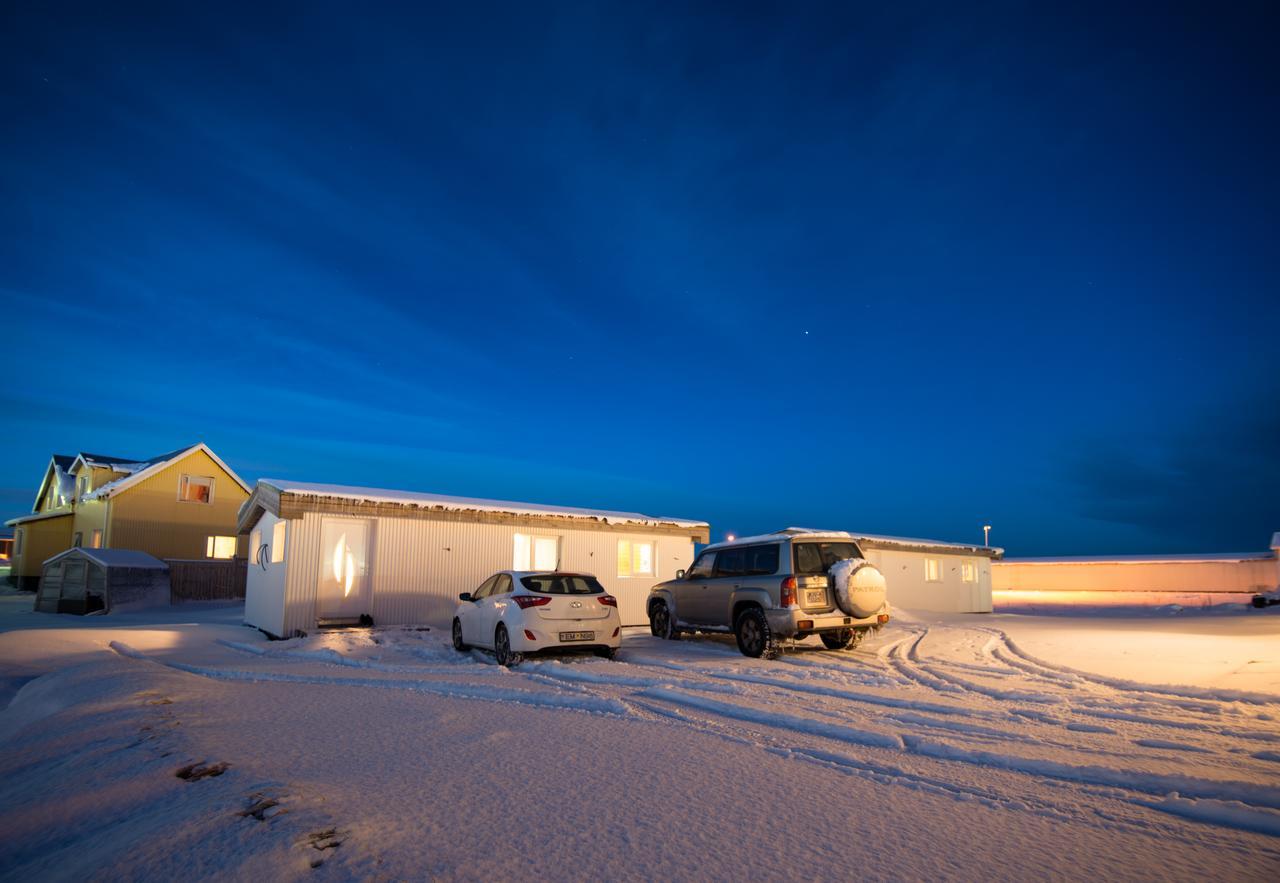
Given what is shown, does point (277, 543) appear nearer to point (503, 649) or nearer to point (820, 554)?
point (503, 649)

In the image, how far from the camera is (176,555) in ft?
108

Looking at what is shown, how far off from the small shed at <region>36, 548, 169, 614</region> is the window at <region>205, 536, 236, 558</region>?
8120 mm

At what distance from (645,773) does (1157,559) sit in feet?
163

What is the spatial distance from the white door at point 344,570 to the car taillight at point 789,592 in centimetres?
890

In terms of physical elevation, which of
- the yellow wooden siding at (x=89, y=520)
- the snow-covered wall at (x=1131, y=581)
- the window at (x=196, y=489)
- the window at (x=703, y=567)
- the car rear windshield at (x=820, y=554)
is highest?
the window at (x=196, y=489)

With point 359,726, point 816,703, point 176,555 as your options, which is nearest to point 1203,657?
point 816,703

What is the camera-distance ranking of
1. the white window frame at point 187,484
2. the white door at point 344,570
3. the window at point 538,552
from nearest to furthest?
the white door at point 344,570, the window at point 538,552, the white window frame at point 187,484

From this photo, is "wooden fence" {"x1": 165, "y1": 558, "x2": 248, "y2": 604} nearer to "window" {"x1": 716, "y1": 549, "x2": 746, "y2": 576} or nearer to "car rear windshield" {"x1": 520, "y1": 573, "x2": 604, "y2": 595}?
"car rear windshield" {"x1": 520, "y1": 573, "x2": 604, "y2": 595}

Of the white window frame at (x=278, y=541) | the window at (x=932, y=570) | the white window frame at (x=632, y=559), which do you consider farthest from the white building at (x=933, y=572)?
the white window frame at (x=278, y=541)

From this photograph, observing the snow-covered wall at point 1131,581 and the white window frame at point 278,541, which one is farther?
the snow-covered wall at point 1131,581

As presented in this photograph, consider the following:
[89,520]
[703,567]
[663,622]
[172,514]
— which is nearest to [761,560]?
[703,567]

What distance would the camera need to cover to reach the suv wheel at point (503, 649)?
37.3ft

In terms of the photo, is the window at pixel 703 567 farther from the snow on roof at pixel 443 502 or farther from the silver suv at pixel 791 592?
the snow on roof at pixel 443 502

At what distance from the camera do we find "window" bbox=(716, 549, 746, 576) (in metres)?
13.3
